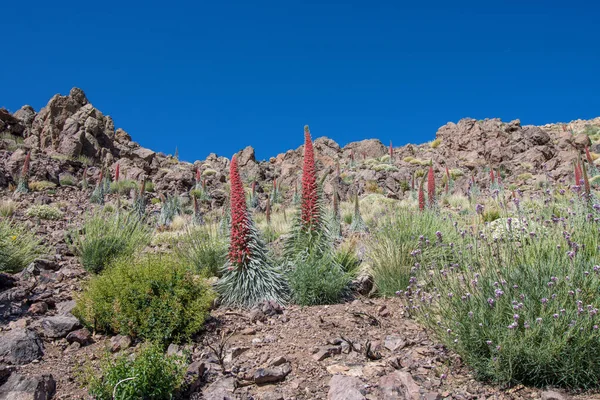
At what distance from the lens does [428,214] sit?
794cm

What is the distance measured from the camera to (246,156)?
1268 inches

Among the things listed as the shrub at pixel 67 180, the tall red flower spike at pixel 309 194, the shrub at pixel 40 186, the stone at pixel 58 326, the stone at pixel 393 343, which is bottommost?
the stone at pixel 393 343

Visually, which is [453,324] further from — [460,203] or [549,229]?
[460,203]

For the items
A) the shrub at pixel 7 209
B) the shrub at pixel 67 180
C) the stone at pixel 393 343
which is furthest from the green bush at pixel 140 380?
the shrub at pixel 67 180

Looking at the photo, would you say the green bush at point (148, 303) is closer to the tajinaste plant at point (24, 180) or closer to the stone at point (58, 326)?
the stone at point (58, 326)

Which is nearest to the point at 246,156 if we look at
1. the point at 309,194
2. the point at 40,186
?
the point at 40,186

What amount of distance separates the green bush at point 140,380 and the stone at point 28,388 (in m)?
0.41

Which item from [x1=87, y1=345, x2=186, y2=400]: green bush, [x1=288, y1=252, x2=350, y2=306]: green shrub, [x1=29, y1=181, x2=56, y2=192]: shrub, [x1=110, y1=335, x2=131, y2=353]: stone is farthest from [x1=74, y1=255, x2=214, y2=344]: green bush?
[x1=29, y1=181, x2=56, y2=192]: shrub

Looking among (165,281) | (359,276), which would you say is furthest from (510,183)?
(165,281)

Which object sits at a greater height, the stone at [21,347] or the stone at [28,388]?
the stone at [21,347]

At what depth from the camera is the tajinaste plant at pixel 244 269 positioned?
19.3ft

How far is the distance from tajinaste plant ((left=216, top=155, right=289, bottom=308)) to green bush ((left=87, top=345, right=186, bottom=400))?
2334 millimetres

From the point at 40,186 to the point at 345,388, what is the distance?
58.5 ft

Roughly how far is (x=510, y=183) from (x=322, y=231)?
665 inches
